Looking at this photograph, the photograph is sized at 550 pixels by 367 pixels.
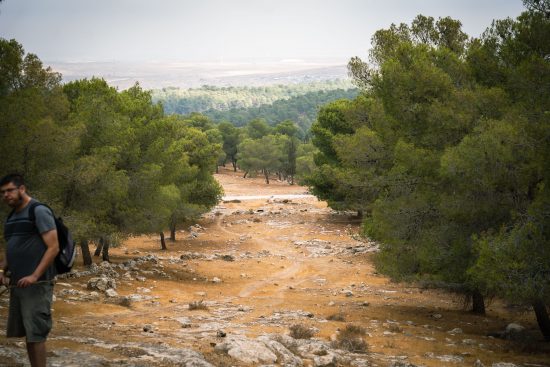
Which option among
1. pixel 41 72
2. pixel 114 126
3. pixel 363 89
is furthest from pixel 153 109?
pixel 363 89

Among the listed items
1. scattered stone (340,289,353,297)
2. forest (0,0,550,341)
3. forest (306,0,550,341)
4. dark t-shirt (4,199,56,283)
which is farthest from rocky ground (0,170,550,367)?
dark t-shirt (4,199,56,283)

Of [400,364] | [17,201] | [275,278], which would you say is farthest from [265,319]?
[275,278]

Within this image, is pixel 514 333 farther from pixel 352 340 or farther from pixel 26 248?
pixel 26 248

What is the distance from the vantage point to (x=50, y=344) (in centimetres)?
927

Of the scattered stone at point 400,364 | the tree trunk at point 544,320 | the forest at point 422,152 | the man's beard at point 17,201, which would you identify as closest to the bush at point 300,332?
the scattered stone at point 400,364

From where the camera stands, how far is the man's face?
19.5 ft

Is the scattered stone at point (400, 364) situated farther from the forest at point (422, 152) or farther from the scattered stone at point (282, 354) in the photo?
the forest at point (422, 152)

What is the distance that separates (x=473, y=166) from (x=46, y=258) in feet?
31.1

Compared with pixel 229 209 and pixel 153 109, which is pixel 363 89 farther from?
pixel 229 209

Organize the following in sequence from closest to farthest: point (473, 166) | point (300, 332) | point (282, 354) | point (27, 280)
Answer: point (27, 280) → point (282, 354) → point (473, 166) → point (300, 332)

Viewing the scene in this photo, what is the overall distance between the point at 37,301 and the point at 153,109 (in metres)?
21.0

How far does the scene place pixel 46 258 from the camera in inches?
233

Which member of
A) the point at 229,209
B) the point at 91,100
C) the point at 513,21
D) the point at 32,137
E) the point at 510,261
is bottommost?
the point at 229,209

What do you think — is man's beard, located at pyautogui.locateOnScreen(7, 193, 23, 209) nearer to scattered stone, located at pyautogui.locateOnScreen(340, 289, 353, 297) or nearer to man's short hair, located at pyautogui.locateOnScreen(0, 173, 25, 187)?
man's short hair, located at pyautogui.locateOnScreen(0, 173, 25, 187)
